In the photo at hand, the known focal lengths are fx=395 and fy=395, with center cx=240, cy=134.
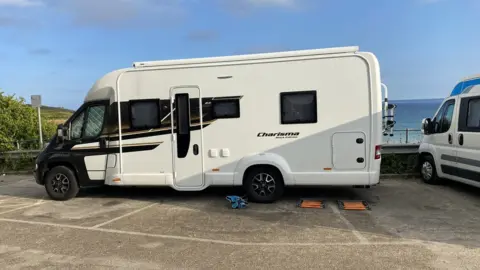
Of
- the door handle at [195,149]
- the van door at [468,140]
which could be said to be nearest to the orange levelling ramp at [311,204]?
the door handle at [195,149]

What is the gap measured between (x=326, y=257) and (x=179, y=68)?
15.4 ft

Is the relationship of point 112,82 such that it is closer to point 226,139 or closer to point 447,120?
point 226,139

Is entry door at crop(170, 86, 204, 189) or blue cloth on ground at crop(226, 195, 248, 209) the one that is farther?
entry door at crop(170, 86, 204, 189)

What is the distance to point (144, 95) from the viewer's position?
7.99m

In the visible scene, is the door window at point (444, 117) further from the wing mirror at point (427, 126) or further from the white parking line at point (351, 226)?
the white parking line at point (351, 226)

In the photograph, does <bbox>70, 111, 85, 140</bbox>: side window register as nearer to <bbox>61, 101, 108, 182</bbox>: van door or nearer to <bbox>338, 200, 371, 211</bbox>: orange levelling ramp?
<bbox>61, 101, 108, 182</bbox>: van door

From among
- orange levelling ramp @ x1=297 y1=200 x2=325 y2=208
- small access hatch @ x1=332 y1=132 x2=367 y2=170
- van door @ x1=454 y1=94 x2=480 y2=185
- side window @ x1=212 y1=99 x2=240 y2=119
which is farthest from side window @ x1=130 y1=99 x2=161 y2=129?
van door @ x1=454 y1=94 x2=480 y2=185

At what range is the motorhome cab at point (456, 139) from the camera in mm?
7816

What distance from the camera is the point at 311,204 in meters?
7.48

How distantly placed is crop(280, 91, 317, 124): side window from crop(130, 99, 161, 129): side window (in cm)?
253

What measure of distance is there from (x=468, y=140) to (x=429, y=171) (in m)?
1.65

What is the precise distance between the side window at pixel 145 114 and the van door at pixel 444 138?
6227 mm

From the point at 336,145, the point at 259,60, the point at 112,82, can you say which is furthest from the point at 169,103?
the point at 336,145

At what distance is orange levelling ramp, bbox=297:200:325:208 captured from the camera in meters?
7.37
